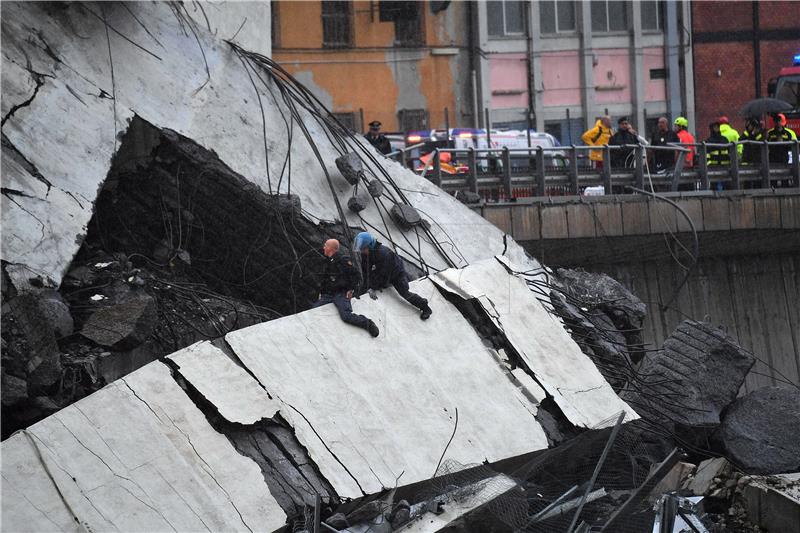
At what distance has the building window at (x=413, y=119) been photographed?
1259 inches

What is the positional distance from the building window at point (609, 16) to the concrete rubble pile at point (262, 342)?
937 inches

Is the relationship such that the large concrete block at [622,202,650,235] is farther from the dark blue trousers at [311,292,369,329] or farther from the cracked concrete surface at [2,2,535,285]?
the dark blue trousers at [311,292,369,329]

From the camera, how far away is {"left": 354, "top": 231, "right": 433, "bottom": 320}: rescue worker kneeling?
9078 millimetres

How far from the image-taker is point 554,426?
8.79 metres

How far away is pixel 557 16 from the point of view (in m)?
33.7

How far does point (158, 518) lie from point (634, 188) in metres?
9.80

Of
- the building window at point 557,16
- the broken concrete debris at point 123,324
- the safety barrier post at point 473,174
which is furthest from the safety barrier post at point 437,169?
the building window at point 557,16

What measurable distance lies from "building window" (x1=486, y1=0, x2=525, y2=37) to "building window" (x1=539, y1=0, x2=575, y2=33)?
831 mm

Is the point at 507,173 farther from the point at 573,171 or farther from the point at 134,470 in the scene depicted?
the point at 134,470

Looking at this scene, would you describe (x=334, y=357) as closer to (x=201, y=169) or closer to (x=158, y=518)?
(x=158, y=518)

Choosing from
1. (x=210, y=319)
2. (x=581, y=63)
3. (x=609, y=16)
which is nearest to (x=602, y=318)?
(x=210, y=319)

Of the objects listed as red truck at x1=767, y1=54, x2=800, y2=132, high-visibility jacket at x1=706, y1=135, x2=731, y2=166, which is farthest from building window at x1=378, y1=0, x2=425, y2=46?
high-visibility jacket at x1=706, y1=135, x2=731, y2=166

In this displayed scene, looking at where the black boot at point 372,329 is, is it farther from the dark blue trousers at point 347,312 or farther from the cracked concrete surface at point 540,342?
the cracked concrete surface at point 540,342

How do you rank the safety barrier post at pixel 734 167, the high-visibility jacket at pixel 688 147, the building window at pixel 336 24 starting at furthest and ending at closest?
1. the building window at pixel 336 24
2. the high-visibility jacket at pixel 688 147
3. the safety barrier post at pixel 734 167
